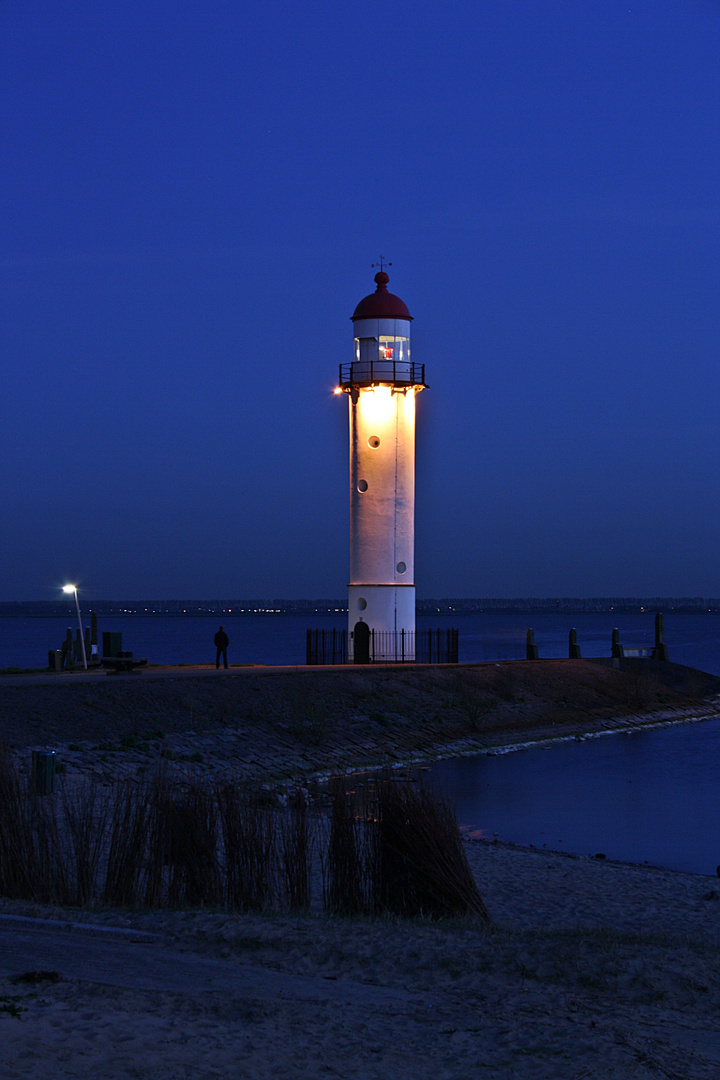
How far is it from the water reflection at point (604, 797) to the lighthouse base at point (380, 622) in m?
6.71

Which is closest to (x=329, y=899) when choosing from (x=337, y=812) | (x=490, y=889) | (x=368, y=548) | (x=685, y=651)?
(x=337, y=812)

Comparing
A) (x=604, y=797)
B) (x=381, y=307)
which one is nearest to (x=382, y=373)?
(x=381, y=307)

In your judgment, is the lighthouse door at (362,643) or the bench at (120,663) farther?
the lighthouse door at (362,643)

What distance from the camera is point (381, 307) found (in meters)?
37.0

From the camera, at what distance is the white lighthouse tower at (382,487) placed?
36531mm

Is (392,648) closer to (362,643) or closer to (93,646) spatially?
(362,643)

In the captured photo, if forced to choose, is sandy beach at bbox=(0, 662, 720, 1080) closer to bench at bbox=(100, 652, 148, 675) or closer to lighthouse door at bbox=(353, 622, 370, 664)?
bench at bbox=(100, 652, 148, 675)

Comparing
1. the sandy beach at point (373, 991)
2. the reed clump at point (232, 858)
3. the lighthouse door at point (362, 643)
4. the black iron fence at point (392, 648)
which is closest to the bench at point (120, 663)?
the black iron fence at point (392, 648)

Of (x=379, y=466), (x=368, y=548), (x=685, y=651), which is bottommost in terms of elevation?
(x=685, y=651)

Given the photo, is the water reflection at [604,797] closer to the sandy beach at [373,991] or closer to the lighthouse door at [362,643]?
the sandy beach at [373,991]

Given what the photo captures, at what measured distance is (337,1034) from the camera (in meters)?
7.24

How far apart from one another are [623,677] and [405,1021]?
34797 mm

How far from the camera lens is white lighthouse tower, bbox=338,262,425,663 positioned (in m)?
36.5

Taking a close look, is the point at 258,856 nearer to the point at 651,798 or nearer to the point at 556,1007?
the point at 556,1007
